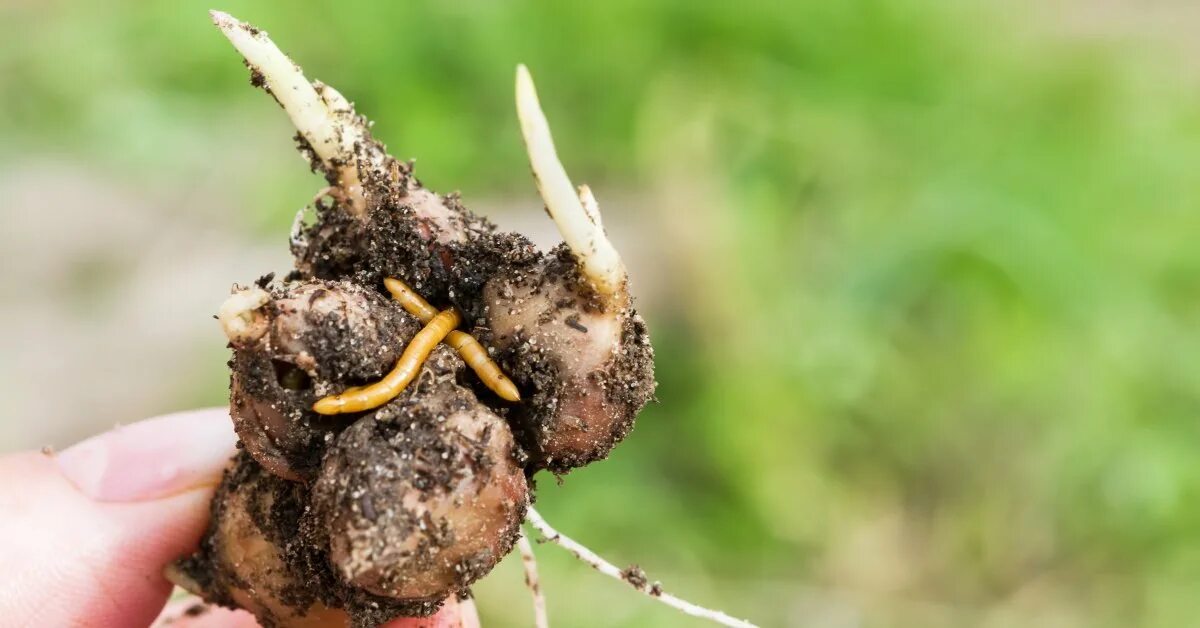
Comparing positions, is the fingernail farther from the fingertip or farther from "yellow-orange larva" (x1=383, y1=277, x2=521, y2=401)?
"yellow-orange larva" (x1=383, y1=277, x2=521, y2=401)

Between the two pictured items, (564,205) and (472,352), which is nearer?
(564,205)

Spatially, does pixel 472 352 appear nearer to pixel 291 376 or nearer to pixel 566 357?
pixel 566 357

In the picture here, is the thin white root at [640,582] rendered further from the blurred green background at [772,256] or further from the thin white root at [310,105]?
the blurred green background at [772,256]

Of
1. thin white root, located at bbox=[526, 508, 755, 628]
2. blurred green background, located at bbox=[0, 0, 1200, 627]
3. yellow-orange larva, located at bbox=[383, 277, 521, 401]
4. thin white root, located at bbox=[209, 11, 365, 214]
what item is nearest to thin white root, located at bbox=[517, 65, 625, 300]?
yellow-orange larva, located at bbox=[383, 277, 521, 401]

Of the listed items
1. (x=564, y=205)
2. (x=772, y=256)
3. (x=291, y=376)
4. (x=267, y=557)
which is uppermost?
(x=772, y=256)

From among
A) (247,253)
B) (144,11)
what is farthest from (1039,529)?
(144,11)

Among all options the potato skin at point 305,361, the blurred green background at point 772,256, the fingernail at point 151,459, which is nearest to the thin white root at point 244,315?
the potato skin at point 305,361

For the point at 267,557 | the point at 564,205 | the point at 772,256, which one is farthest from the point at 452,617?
the point at 772,256
